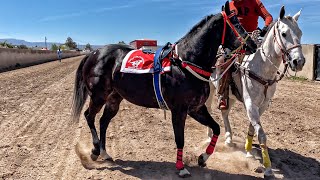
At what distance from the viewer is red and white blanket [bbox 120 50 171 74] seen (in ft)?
17.5

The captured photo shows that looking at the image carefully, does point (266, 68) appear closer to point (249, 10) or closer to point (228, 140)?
point (249, 10)

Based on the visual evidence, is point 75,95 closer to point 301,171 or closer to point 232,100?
point 232,100

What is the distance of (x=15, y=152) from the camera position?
20.8ft

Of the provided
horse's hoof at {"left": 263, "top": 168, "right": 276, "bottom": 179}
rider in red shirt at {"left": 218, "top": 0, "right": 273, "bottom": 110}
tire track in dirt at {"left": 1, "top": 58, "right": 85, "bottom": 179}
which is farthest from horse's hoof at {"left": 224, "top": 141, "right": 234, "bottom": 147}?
tire track in dirt at {"left": 1, "top": 58, "right": 85, "bottom": 179}

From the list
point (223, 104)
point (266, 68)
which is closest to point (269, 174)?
point (266, 68)

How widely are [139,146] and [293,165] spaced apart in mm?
→ 2762

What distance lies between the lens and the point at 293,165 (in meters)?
5.83

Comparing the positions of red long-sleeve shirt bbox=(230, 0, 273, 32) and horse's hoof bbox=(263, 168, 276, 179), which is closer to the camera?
horse's hoof bbox=(263, 168, 276, 179)

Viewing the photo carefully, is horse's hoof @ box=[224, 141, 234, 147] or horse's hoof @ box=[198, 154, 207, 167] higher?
horse's hoof @ box=[198, 154, 207, 167]

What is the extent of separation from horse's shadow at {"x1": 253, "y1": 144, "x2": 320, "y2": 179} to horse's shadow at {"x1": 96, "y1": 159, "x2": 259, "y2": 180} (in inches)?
25.4

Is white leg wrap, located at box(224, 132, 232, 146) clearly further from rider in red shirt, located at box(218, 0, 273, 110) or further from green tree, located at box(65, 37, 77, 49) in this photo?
green tree, located at box(65, 37, 77, 49)

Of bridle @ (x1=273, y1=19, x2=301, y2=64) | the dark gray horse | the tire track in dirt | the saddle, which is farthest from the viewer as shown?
the tire track in dirt

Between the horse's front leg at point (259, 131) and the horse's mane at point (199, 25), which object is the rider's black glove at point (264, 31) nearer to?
the horse's mane at point (199, 25)

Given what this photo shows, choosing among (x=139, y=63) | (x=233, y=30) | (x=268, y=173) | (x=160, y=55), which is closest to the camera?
(x=233, y=30)
